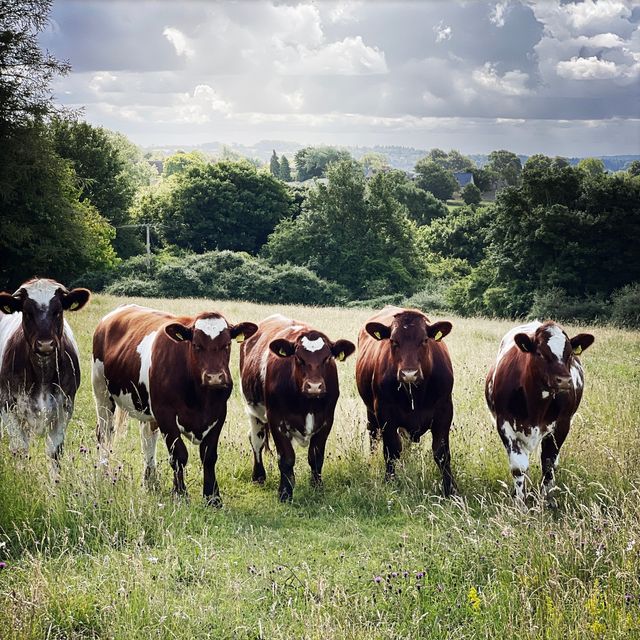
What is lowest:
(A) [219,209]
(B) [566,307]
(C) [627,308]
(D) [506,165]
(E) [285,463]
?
(B) [566,307]

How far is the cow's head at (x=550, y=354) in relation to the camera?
23.1 feet

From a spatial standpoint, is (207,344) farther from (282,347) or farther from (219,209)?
(219,209)

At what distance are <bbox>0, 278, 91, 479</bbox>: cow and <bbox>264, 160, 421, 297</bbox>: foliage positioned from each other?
47.1 m

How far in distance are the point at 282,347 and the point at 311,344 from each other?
335 mm

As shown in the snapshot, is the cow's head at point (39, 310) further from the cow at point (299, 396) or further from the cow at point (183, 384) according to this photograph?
the cow at point (299, 396)

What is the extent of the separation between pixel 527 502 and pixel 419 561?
2.05 m

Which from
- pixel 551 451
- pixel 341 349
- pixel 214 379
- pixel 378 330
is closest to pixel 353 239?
pixel 378 330

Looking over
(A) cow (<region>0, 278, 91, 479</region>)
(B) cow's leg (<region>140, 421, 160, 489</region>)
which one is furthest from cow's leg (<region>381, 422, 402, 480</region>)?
(A) cow (<region>0, 278, 91, 479</region>)

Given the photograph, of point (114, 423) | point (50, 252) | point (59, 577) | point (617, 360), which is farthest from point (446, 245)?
point (59, 577)

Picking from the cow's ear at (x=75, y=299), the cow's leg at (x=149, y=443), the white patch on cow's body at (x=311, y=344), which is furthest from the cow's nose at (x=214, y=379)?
the cow's ear at (x=75, y=299)

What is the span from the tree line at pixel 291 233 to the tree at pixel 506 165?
166 feet

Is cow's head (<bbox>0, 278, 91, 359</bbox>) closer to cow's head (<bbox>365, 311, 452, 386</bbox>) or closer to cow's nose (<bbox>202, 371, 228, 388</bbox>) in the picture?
cow's nose (<bbox>202, 371, 228, 388</bbox>)

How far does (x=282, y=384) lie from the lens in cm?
802

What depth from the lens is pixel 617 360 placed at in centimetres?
1758
